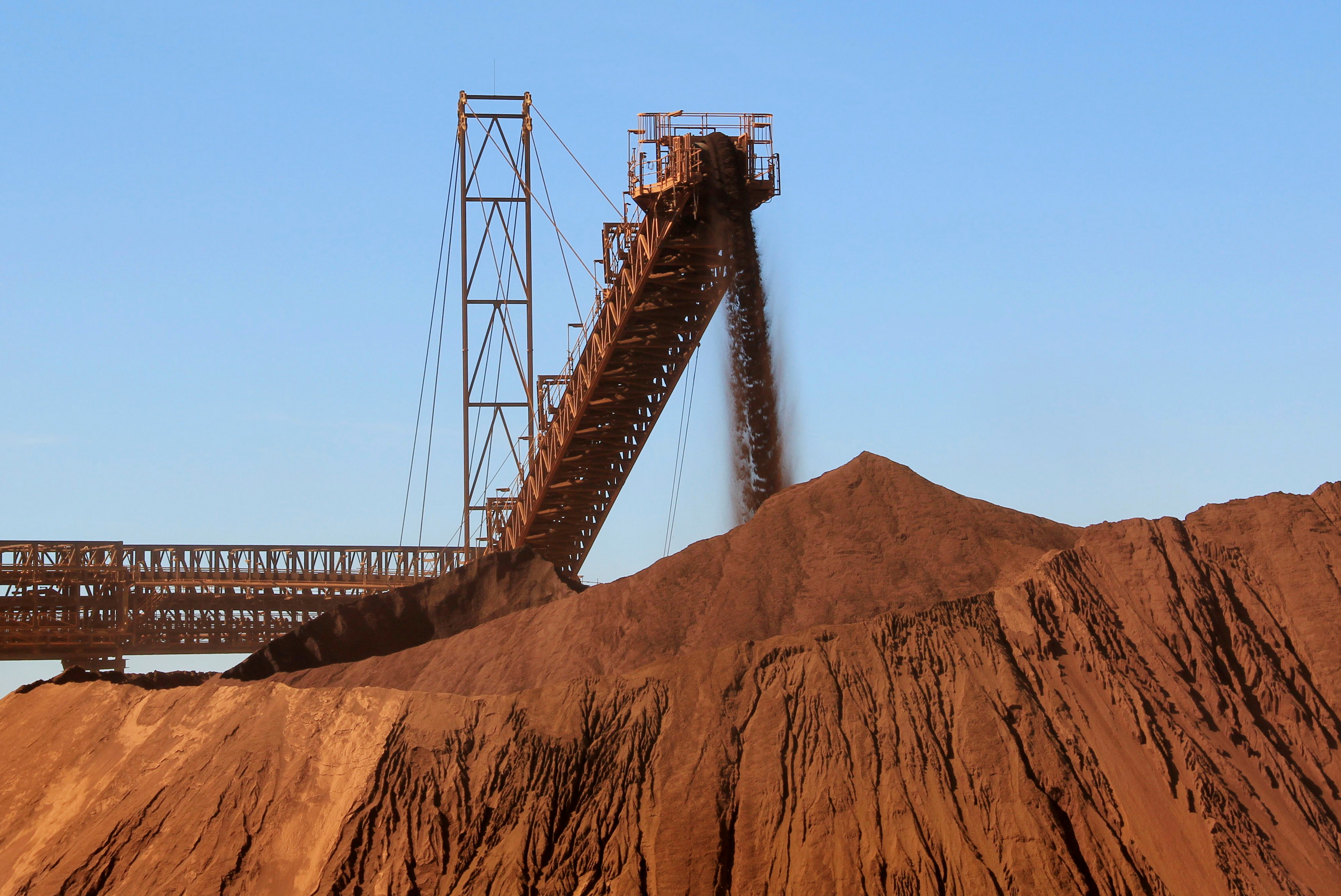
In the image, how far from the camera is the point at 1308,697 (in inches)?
765

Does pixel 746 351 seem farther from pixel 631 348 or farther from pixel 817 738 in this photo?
pixel 817 738

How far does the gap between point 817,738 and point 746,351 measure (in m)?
10.7

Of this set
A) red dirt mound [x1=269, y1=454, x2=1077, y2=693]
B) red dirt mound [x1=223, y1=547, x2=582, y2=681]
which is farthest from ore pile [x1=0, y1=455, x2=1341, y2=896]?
red dirt mound [x1=223, y1=547, x2=582, y2=681]

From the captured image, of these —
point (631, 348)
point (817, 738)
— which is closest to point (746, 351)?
point (631, 348)

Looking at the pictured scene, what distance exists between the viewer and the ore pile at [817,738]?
56.5 feet

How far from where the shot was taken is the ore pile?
1723 centimetres

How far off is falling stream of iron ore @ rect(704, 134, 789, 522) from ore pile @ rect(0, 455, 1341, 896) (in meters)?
4.89

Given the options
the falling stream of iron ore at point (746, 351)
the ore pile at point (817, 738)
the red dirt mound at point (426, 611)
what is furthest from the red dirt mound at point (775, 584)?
the falling stream of iron ore at point (746, 351)

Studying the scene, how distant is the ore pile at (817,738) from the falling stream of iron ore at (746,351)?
489 cm

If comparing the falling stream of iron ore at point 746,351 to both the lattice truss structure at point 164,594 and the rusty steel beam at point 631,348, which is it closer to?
the rusty steel beam at point 631,348

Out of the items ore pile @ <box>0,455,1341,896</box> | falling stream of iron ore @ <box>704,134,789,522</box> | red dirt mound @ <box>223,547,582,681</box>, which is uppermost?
falling stream of iron ore @ <box>704,134,789,522</box>

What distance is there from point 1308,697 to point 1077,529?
15.0 feet

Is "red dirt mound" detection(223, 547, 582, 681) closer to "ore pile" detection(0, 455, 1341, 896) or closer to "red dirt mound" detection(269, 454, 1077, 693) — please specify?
"red dirt mound" detection(269, 454, 1077, 693)

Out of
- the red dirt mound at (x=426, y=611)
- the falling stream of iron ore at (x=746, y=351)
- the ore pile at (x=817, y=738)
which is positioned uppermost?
the falling stream of iron ore at (x=746, y=351)
